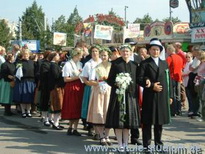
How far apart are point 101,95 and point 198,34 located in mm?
20268

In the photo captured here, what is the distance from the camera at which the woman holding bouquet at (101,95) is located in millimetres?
7359

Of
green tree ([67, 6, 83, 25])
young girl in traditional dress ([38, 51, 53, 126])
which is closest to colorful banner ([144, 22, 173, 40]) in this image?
young girl in traditional dress ([38, 51, 53, 126])

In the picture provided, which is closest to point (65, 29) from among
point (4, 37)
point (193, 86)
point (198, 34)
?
point (4, 37)

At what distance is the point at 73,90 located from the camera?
8273mm

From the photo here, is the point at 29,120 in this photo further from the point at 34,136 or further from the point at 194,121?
the point at 194,121

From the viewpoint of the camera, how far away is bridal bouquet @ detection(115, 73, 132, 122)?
647 centimetres

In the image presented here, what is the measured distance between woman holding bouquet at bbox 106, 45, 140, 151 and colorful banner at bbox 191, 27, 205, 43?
65.4 ft

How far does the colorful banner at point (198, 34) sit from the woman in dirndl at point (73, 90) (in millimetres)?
18733

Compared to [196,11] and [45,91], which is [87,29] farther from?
[45,91]

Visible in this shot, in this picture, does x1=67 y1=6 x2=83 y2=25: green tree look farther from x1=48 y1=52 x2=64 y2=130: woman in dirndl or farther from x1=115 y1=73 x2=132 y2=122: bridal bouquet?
x1=115 y1=73 x2=132 y2=122: bridal bouquet

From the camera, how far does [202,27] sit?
26656mm

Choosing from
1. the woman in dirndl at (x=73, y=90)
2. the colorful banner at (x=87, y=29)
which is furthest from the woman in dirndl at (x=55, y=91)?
the colorful banner at (x=87, y=29)

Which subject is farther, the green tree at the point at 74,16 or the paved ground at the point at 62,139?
the green tree at the point at 74,16

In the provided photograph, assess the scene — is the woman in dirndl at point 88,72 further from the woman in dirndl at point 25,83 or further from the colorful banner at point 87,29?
the colorful banner at point 87,29
